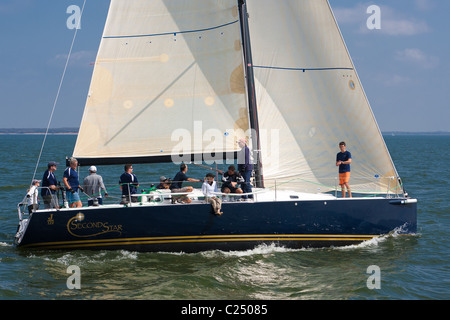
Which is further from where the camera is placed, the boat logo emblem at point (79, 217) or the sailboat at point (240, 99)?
the sailboat at point (240, 99)

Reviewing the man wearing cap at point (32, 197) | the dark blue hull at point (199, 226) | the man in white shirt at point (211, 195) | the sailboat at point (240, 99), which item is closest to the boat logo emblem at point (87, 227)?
the dark blue hull at point (199, 226)

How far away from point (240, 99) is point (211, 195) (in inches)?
110

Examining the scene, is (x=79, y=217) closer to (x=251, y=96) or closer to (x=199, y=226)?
(x=199, y=226)

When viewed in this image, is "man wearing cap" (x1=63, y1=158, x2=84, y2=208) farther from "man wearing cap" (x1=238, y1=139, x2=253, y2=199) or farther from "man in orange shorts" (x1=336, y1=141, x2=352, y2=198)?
"man in orange shorts" (x1=336, y1=141, x2=352, y2=198)

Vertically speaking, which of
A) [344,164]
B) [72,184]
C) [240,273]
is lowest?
[240,273]

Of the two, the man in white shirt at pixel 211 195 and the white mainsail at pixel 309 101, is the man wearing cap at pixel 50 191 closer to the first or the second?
the man in white shirt at pixel 211 195

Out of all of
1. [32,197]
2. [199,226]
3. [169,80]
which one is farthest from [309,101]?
[32,197]

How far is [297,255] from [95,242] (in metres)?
4.87

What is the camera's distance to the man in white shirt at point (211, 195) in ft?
41.2

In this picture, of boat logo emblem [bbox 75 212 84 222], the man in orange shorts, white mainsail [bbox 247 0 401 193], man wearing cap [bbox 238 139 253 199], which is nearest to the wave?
white mainsail [bbox 247 0 401 193]

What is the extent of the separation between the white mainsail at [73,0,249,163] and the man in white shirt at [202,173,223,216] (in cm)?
105

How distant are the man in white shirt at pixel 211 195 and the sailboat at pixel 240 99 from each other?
Answer: 0.56 m

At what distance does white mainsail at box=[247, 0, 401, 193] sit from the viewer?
46.5 feet

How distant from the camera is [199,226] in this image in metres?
12.7
